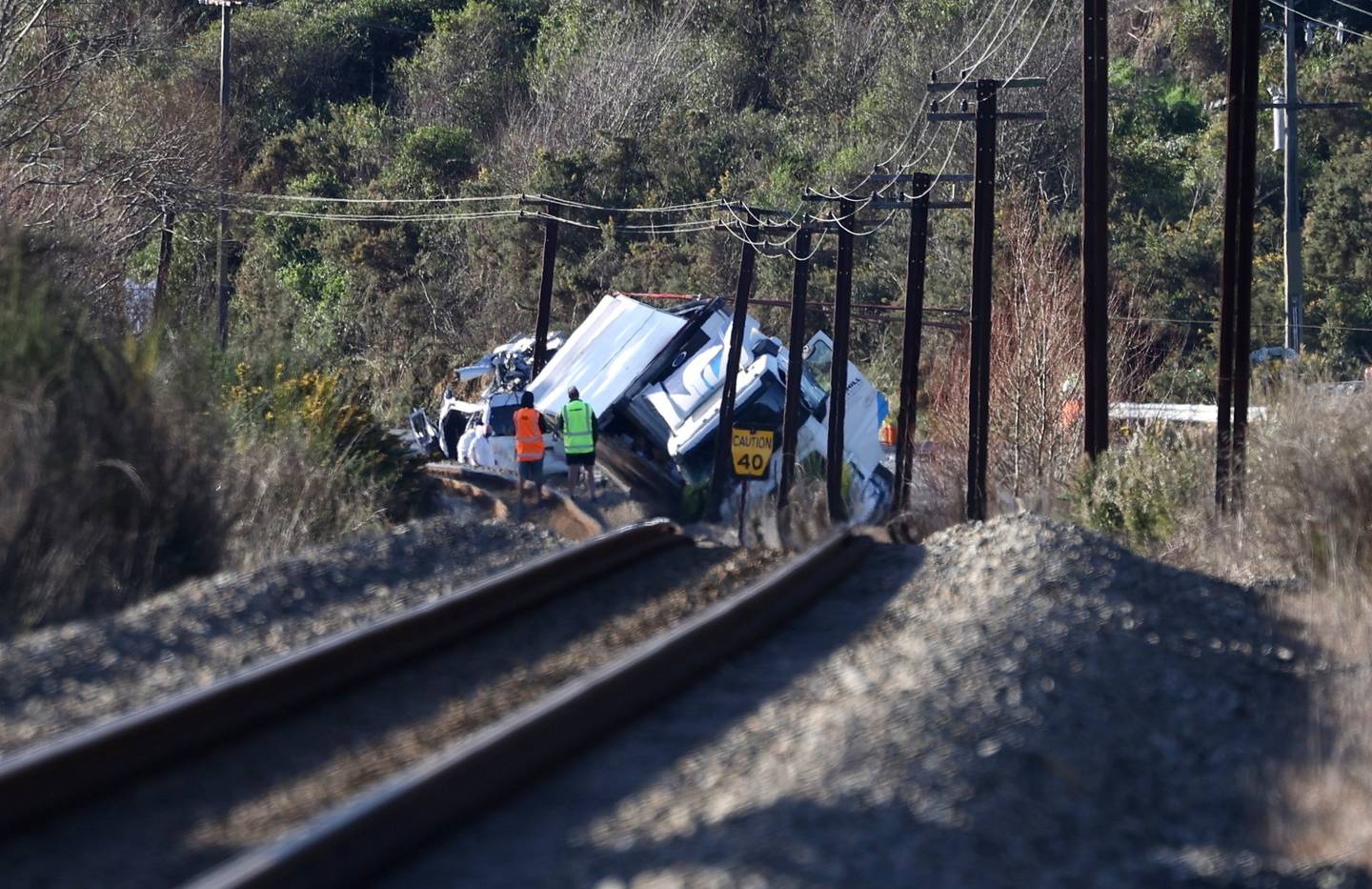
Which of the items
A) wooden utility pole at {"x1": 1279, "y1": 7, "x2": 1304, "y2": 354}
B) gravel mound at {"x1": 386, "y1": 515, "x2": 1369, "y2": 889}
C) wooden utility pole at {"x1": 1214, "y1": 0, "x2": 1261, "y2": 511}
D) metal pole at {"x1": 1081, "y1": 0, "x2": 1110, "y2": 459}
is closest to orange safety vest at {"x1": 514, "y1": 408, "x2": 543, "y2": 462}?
metal pole at {"x1": 1081, "y1": 0, "x2": 1110, "y2": 459}

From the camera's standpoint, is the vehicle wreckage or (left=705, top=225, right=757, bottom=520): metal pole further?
the vehicle wreckage

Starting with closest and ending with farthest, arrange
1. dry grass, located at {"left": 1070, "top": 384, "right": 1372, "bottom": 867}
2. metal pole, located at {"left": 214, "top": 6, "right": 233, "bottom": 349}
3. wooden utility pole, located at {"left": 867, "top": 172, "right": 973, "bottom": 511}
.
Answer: dry grass, located at {"left": 1070, "top": 384, "right": 1372, "bottom": 867} < wooden utility pole, located at {"left": 867, "top": 172, "right": 973, "bottom": 511} < metal pole, located at {"left": 214, "top": 6, "right": 233, "bottom": 349}

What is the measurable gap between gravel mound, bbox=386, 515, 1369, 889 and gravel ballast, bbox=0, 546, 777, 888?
71 centimetres

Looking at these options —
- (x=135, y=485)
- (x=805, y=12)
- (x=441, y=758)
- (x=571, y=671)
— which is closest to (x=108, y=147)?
(x=135, y=485)

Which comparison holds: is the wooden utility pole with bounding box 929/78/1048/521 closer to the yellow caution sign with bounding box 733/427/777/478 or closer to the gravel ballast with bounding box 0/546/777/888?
the yellow caution sign with bounding box 733/427/777/478

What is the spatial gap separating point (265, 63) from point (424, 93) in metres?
8.32

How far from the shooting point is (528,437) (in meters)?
22.8

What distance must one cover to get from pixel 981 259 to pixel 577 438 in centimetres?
719

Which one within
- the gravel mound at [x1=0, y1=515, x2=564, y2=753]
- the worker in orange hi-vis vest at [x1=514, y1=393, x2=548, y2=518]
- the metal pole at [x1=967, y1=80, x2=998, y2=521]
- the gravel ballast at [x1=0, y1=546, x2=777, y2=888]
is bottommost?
the gravel ballast at [x1=0, y1=546, x2=777, y2=888]

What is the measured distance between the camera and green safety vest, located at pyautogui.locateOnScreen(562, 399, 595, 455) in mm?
24781

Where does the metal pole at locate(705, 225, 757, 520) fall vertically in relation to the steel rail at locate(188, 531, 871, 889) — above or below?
above

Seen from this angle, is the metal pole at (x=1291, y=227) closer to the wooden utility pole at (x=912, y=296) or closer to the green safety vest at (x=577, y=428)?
the wooden utility pole at (x=912, y=296)

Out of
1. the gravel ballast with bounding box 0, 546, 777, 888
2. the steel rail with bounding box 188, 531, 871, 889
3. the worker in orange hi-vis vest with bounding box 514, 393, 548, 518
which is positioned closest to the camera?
the steel rail with bounding box 188, 531, 871, 889

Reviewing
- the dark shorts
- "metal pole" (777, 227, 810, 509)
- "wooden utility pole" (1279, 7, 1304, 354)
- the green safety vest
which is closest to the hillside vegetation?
"wooden utility pole" (1279, 7, 1304, 354)
